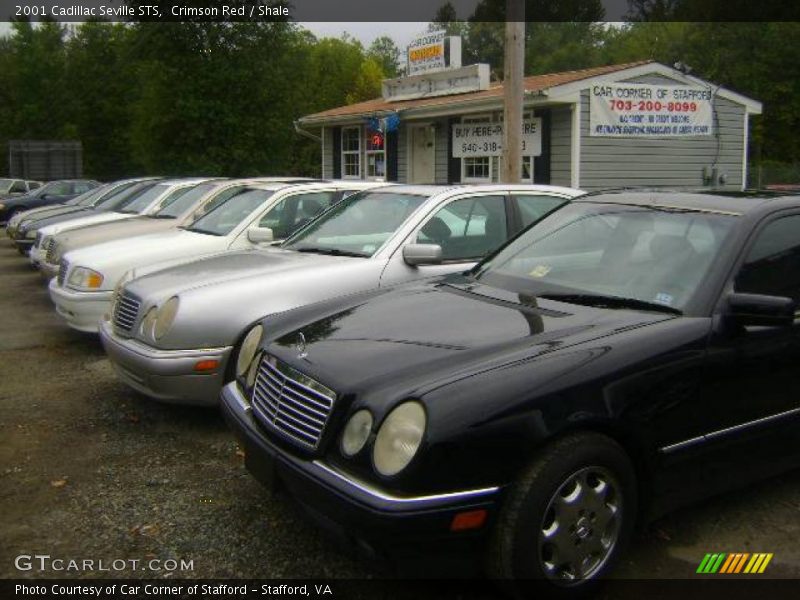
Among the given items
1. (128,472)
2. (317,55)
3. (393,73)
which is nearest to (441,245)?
(128,472)

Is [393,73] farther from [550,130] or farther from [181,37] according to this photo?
[550,130]

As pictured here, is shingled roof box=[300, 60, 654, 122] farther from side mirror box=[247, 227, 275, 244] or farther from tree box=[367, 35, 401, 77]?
tree box=[367, 35, 401, 77]

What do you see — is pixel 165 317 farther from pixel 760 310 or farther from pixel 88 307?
pixel 760 310

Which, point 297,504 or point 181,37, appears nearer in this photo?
point 297,504

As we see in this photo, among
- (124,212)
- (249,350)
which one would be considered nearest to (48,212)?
(124,212)

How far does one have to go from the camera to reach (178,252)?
25.6ft

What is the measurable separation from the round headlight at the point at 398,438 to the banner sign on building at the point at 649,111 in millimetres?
12780

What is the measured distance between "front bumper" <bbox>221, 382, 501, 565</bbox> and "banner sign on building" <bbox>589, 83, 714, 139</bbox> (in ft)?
42.2

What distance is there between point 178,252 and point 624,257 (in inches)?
191

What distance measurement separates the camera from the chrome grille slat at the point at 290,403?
3.24 meters

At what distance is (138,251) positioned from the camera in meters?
7.75

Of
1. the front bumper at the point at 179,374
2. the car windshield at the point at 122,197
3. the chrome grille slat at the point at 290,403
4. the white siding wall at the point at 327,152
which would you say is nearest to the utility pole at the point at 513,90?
the front bumper at the point at 179,374

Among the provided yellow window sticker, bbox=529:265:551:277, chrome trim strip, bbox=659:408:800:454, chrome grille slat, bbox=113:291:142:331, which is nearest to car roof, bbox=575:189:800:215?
yellow window sticker, bbox=529:265:551:277

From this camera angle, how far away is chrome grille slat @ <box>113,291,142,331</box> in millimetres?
5535
